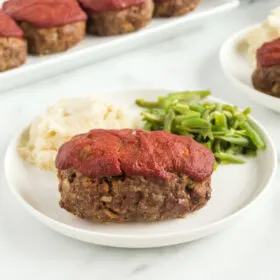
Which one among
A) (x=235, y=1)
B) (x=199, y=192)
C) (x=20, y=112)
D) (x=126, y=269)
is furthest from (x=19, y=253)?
(x=235, y=1)

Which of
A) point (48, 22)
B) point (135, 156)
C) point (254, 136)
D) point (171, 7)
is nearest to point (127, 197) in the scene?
point (135, 156)

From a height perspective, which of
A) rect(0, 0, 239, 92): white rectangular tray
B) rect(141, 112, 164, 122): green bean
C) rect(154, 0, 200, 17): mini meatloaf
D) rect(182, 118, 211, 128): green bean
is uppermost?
rect(182, 118, 211, 128): green bean

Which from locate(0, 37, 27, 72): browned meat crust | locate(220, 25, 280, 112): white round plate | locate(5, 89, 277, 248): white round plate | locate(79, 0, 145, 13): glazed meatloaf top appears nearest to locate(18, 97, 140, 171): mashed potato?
locate(5, 89, 277, 248): white round plate

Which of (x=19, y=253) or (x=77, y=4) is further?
(x=77, y=4)

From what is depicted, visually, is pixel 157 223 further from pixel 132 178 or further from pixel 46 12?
pixel 46 12

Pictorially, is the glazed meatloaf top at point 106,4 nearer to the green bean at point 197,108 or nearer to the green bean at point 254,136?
the green bean at point 197,108

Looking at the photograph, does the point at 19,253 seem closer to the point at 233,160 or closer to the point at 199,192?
the point at 199,192

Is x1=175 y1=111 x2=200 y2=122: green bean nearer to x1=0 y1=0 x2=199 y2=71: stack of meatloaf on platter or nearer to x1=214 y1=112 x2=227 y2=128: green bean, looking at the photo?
x1=214 y1=112 x2=227 y2=128: green bean
